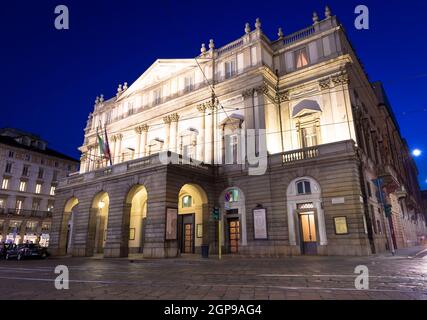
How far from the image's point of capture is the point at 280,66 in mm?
29047

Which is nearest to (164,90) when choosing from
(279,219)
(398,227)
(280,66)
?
(280,66)

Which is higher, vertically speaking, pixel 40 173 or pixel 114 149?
pixel 40 173

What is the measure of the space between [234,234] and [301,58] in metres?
17.0

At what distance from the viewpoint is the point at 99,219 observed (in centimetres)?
3022

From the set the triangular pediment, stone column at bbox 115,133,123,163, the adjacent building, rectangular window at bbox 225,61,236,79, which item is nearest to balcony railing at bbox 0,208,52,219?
the adjacent building

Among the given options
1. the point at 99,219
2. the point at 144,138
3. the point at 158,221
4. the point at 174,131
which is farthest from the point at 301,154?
the point at 99,219

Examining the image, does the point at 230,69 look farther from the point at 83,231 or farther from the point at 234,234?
the point at 83,231

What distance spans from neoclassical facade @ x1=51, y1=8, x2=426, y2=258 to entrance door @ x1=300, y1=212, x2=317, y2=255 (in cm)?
7

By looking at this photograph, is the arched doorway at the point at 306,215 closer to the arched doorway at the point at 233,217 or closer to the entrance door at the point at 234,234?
the arched doorway at the point at 233,217

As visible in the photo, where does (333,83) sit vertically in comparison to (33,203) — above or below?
above

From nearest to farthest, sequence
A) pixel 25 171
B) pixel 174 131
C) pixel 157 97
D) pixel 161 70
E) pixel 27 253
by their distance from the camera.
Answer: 1. pixel 27 253
2. pixel 174 131
3. pixel 157 97
4. pixel 161 70
5. pixel 25 171

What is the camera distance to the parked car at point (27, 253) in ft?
86.0
